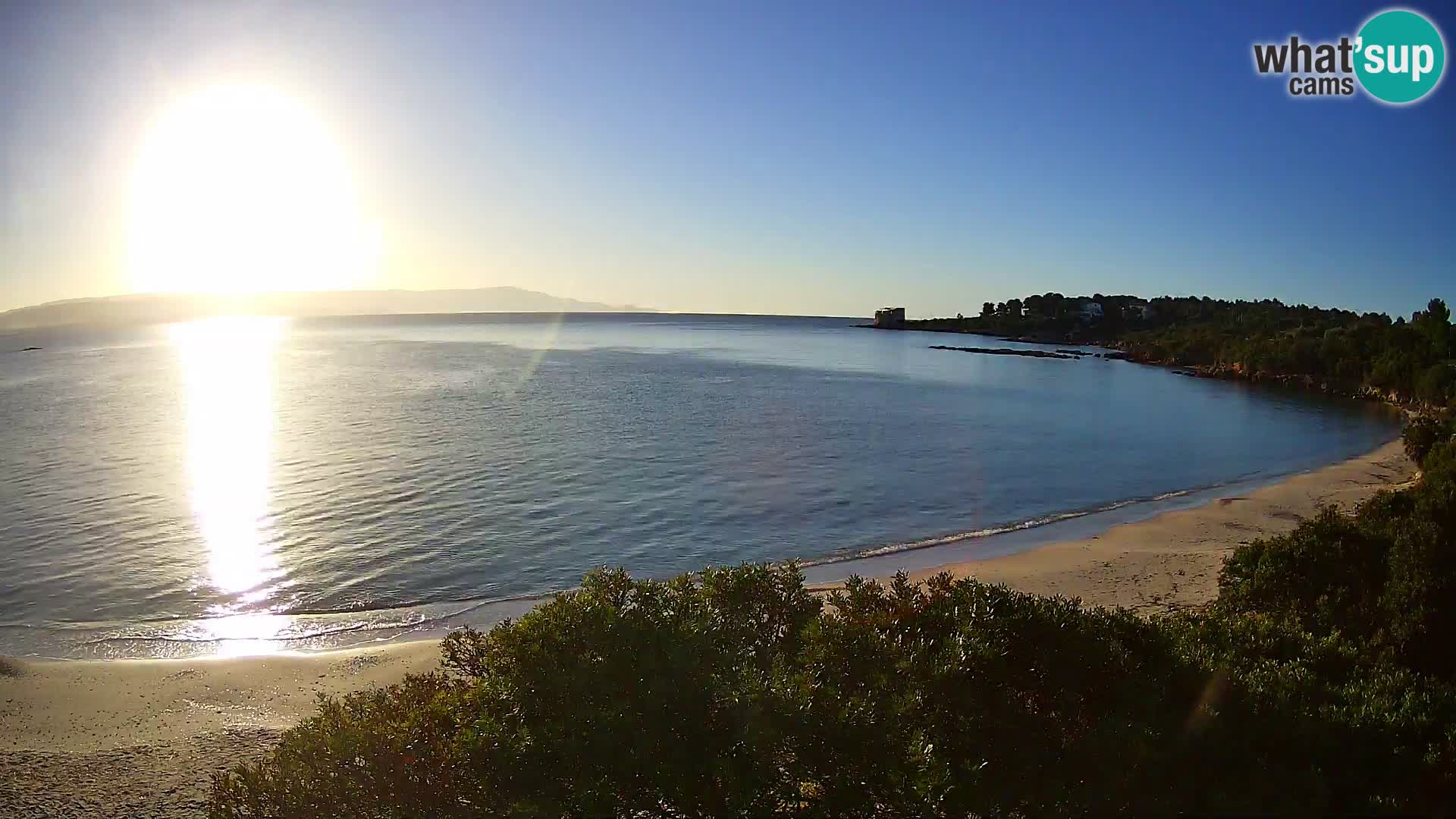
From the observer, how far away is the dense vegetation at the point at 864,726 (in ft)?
18.9

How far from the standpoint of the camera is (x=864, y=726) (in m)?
5.96

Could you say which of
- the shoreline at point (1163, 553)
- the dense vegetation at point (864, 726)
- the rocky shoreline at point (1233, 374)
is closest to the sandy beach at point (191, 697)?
the shoreline at point (1163, 553)

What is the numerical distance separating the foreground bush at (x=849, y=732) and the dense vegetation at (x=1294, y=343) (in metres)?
49.0

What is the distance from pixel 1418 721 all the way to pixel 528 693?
675 centimetres

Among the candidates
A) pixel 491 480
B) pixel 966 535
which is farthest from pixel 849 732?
pixel 491 480

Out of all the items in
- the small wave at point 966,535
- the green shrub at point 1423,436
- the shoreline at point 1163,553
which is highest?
the green shrub at point 1423,436

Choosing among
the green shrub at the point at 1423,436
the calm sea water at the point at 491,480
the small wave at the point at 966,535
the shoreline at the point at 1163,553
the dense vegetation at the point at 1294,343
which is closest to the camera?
the shoreline at the point at 1163,553

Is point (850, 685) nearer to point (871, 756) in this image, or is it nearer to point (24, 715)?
point (871, 756)

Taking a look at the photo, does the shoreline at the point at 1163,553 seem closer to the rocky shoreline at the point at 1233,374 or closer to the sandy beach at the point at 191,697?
the sandy beach at the point at 191,697

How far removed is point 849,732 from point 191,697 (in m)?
10.5

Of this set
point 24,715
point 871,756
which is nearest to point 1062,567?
point 871,756

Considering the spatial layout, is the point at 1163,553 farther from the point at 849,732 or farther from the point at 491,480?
the point at 491,480

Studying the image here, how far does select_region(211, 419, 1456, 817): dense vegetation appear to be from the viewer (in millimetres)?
5754

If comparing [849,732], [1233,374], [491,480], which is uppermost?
[1233,374]
